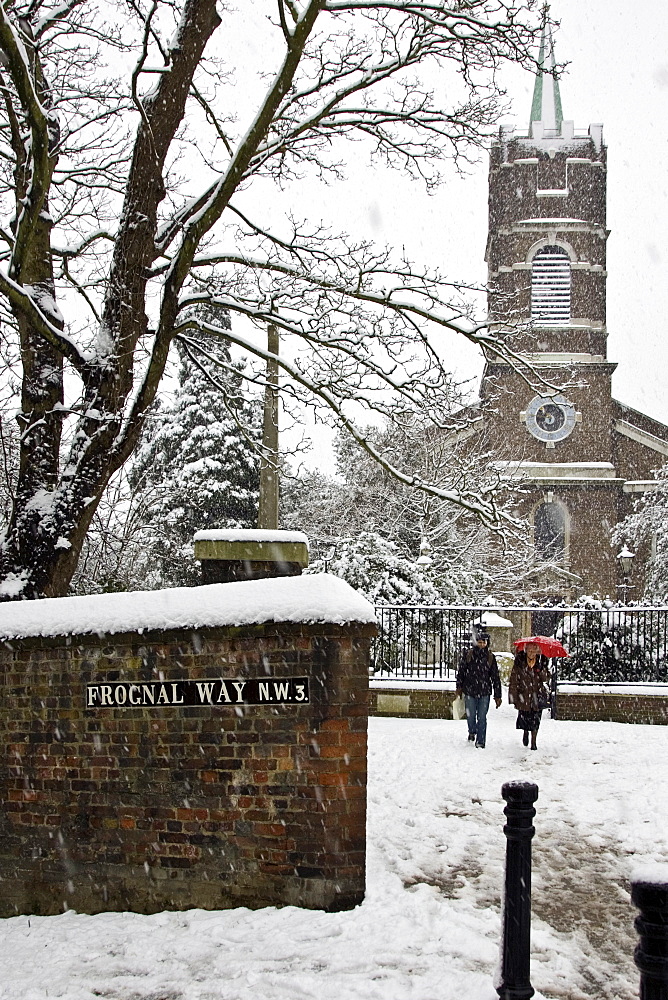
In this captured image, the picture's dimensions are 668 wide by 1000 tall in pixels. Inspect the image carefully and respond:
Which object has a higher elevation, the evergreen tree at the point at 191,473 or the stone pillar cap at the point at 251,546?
the evergreen tree at the point at 191,473

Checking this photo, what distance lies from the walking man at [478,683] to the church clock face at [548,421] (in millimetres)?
23652

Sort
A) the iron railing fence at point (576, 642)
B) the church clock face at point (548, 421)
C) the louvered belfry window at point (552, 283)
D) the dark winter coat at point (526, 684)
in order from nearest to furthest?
1. the dark winter coat at point (526, 684)
2. the iron railing fence at point (576, 642)
3. the church clock face at point (548, 421)
4. the louvered belfry window at point (552, 283)

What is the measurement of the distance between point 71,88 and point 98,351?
277cm

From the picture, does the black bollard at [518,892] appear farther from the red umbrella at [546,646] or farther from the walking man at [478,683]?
the red umbrella at [546,646]

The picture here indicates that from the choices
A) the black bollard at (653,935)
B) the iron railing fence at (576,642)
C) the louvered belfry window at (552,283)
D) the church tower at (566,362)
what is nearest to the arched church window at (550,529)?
the church tower at (566,362)

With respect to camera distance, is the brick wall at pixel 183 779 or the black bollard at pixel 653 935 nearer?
the black bollard at pixel 653 935

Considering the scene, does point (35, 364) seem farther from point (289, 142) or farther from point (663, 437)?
point (663, 437)

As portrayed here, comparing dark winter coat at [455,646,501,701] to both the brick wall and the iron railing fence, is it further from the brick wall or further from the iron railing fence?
the brick wall

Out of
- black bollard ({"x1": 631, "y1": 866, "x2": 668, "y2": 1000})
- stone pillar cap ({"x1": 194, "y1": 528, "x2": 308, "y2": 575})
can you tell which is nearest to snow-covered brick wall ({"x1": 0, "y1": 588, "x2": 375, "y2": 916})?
stone pillar cap ({"x1": 194, "y1": 528, "x2": 308, "y2": 575})

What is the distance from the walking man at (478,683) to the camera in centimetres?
1123

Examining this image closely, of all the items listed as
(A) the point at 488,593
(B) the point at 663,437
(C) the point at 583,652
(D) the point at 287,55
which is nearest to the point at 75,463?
(D) the point at 287,55

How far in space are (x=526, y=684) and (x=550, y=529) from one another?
979 inches

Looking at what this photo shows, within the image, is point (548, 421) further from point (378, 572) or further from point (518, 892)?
point (518, 892)

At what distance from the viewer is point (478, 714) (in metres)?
11.2
